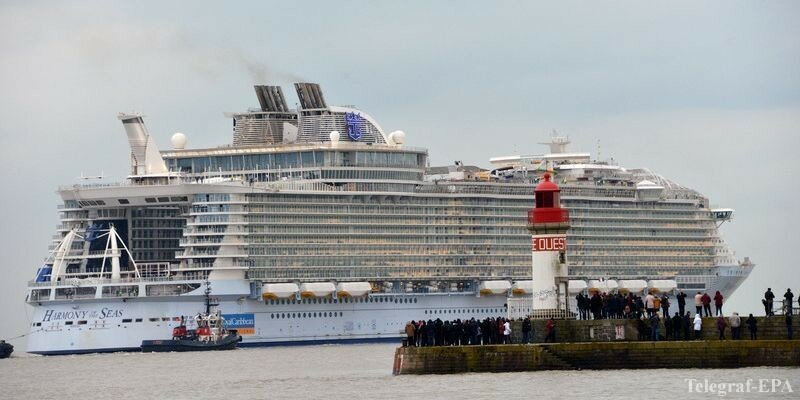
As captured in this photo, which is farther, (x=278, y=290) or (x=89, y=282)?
(x=278, y=290)

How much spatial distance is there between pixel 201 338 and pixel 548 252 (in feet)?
142

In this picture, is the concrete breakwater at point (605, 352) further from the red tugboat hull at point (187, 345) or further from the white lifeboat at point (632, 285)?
the white lifeboat at point (632, 285)

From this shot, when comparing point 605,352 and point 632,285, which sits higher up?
point 632,285

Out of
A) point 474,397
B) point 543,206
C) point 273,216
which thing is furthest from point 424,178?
point 474,397

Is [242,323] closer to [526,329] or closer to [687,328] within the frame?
[526,329]

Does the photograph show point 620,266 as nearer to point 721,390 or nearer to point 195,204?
point 195,204

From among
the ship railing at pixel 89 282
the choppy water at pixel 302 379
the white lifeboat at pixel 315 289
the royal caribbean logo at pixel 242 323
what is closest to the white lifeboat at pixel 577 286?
the white lifeboat at pixel 315 289

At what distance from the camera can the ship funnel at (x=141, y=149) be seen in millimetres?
123000

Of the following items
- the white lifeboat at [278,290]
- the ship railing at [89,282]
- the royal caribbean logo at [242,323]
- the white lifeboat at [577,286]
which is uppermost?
the white lifeboat at [577,286]

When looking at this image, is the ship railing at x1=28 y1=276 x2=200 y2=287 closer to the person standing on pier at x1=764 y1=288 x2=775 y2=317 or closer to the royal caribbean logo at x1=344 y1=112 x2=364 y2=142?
the royal caribbean logo at x1=344 y1=112 x2=364 y2=142

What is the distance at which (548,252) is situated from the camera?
72.3 metres

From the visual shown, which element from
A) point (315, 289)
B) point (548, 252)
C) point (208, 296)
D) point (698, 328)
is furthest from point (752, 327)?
point (315, 289)

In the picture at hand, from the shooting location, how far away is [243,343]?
388 ft

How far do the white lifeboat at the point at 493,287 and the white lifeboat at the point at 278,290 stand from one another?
14.4 m
